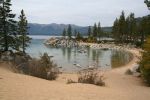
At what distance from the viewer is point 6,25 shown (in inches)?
1244

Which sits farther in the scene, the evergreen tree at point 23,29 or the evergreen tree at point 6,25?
the evergreen tree at point 23,29

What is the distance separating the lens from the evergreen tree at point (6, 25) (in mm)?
31312

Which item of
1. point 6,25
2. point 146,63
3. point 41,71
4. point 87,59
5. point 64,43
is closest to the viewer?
point 41,71

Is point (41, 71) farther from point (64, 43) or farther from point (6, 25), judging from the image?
point (64, 43)

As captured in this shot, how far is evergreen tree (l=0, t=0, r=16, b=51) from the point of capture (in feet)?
103

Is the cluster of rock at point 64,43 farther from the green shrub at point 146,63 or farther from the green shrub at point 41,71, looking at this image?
the green shrub at point 41,71

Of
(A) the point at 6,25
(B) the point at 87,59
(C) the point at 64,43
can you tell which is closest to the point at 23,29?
(B) the point at 87,59

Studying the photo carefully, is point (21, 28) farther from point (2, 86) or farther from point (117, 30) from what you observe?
point (117, 30)

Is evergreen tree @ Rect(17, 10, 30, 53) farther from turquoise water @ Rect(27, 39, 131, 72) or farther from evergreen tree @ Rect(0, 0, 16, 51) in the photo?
evergreen tree @ Rect(0, 0, 16, 51)

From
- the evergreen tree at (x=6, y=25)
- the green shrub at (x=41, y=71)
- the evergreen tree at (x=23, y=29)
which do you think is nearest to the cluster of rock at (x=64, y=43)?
the evergreen tree at (x=23, y=29)

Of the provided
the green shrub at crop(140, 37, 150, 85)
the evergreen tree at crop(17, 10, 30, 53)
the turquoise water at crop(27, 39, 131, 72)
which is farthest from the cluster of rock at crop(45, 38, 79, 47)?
the green shrub at crop(140, 37, 150, 85)

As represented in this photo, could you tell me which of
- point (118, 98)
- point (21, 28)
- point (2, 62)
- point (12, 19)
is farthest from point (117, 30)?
point (118, 98)

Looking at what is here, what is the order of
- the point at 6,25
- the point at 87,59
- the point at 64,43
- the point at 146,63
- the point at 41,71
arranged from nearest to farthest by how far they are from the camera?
1. the point at 41,71
2. the point at 146,63
3. the point at 6,25
4. the point at 87,59
5. the point at 64,43

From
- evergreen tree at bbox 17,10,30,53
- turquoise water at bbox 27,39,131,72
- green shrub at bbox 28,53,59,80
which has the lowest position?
turquoise water at bbox 27,39,131,72
